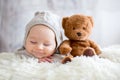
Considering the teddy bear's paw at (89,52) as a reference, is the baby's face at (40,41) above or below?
above

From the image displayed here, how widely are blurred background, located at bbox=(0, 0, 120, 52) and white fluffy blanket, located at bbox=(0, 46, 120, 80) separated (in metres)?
0.31

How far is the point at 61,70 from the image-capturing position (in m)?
0.88

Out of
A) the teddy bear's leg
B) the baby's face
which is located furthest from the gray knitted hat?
the teddy bear's leg

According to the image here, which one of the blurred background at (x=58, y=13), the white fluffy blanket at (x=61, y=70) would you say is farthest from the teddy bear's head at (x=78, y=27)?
the blurred background at (x=58, y=13)

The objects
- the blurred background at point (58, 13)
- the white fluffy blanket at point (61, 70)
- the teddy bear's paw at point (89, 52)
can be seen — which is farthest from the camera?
the blurred background at point (58, 13)

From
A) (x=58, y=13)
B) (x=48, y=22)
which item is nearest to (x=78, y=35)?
(x=48, y=22)

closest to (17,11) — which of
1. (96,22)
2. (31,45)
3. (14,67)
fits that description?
(31,45)

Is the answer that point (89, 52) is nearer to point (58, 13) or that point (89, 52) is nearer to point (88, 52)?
point (88, 52)

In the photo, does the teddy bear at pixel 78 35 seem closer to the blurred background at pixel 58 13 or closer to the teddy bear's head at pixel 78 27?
the teddy bear's head at pixel 78 27

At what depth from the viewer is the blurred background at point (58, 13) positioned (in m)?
1.28

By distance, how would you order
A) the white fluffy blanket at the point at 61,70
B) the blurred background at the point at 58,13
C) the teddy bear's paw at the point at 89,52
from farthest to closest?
the blurred background at the point at 58,13
the teddy bear's paw at the point at 89,52
the white fluffy blanket at the point at 61,70

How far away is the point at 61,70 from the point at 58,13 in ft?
2.11

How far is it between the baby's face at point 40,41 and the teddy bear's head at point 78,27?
3.9 inches

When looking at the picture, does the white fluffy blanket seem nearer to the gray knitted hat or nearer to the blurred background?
the gray knitted hat
